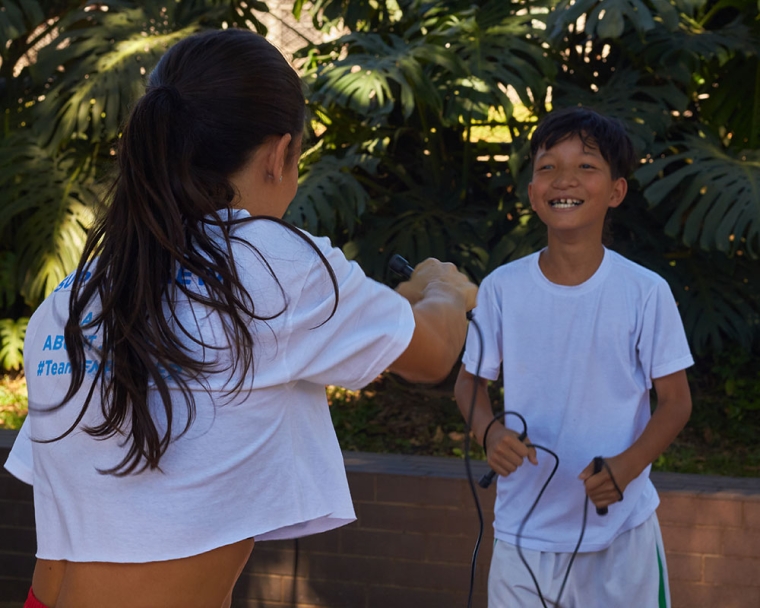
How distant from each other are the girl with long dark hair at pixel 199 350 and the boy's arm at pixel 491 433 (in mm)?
1139

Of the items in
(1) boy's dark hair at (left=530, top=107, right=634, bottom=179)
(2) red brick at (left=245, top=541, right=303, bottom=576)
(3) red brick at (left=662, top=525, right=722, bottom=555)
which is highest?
(1) boy's dark hair at (left=530, top=107, right=634, bottom=179)

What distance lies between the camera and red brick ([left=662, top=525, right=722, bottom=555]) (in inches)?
163

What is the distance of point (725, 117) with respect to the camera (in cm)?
626

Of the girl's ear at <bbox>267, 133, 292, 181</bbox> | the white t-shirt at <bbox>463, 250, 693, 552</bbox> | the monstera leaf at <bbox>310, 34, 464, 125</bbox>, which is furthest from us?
the monstera leaf at <bbox>310, 34, 464, 125</bbox>

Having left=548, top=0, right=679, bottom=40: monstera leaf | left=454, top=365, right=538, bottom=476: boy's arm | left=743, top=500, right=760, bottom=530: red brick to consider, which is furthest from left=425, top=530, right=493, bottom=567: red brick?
left=548, top=0, right=679, bottom=40: monstera leaf

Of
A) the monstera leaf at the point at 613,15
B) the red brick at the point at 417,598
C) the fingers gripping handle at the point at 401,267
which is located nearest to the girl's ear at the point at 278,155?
the fingers gripping handle at the point at 401,267

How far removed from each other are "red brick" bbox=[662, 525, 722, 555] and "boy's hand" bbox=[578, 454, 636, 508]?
1.66 meters

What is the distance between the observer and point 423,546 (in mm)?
4402

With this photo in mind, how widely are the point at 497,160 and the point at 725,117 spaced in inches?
55.5

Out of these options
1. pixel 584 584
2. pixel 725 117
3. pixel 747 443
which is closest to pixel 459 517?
pixel 584 584

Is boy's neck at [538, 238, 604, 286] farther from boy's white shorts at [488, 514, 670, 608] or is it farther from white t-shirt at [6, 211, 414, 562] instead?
white t-shirt at [6, 211, 414, 562]

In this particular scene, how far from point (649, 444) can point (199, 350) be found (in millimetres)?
1603

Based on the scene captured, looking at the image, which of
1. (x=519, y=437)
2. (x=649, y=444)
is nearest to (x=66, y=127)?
(x=519, y=437)

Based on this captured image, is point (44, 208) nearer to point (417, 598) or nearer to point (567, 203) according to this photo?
point (417, 598)
